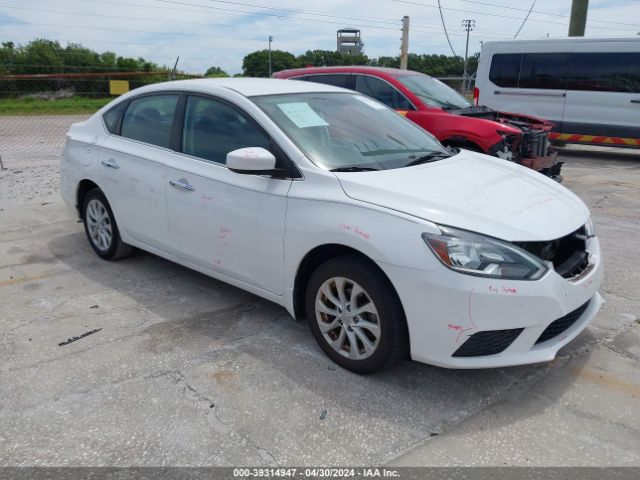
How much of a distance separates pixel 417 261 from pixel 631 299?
242cm

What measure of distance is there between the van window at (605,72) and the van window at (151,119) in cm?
988

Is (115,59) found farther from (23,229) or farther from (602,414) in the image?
(602,414)

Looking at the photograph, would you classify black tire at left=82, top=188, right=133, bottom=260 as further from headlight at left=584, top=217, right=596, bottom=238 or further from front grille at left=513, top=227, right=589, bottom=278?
headlight at left=584, top=217, right=596, bottom=238

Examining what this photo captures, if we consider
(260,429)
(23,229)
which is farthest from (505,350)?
(23,229)

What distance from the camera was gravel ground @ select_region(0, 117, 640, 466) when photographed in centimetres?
264

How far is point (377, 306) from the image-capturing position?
2994 millimetres

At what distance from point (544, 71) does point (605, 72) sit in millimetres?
1197

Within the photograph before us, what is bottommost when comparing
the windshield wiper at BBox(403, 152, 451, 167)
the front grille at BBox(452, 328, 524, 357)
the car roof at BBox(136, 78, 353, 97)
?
the front grille at BBox(452, 328, 524, 357)

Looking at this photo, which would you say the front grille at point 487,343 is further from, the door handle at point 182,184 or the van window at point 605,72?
the van window at point 605,72

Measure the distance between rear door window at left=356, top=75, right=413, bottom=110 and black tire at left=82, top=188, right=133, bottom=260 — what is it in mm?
4574

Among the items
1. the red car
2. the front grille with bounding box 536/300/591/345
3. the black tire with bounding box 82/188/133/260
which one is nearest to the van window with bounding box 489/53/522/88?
the red car

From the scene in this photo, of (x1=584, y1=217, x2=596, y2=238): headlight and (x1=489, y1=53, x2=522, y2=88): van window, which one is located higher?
(x1=489, y1=53, x2=522, y2=88): van window

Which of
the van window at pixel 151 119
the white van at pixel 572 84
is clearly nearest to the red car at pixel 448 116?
the white van at pixel 572 84

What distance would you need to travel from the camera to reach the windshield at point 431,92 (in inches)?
321
